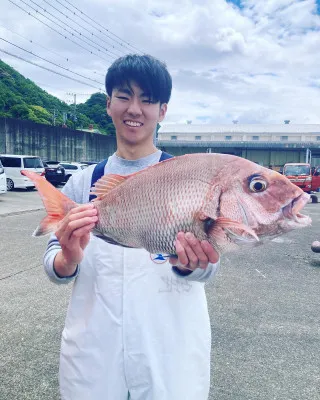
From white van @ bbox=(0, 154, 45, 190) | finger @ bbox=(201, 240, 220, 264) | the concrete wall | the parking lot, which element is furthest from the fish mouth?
the concrete wall

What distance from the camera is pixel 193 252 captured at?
1315 millimetres

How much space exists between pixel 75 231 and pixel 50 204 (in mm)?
159

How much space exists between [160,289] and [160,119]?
80 centimetres

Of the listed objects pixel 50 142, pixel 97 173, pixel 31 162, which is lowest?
pixel 31 162

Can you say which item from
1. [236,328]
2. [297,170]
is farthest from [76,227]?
[297,170]

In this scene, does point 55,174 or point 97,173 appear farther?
point 55,174

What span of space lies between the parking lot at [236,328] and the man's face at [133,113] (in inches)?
85.1

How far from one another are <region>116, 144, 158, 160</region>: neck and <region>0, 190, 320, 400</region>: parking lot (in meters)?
2.05

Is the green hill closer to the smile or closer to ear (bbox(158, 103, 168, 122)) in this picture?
ear (bbox(158, 103, 168, 122))

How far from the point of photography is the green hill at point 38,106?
35.6 metres

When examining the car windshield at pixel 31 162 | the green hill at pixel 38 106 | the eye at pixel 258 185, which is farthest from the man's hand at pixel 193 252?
the green hill at pixel 38 106

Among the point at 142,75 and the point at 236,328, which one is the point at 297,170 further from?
the point at 142,75

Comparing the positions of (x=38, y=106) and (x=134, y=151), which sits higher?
(x=38, y=106)

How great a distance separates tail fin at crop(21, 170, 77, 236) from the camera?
4.66 ft
